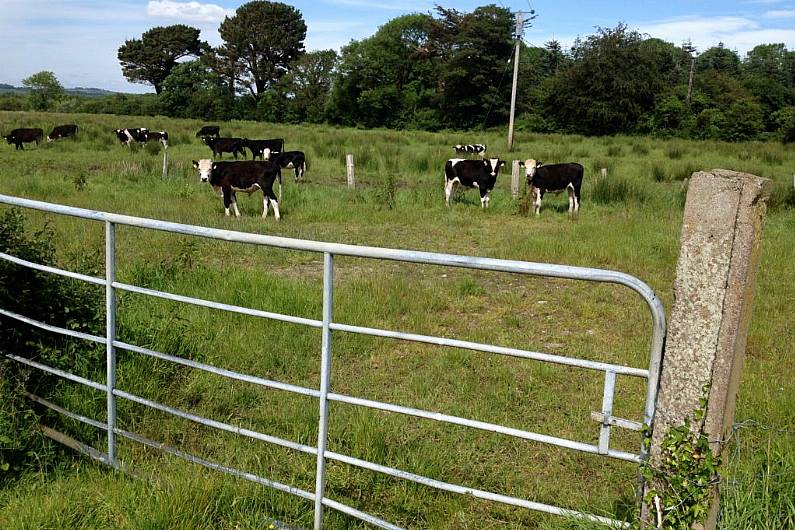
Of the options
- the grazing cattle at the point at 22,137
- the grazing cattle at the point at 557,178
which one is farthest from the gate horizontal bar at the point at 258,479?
the grazing cattle at the point at 22,137

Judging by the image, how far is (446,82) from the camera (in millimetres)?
57438

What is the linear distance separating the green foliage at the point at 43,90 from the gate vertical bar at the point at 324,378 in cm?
7325

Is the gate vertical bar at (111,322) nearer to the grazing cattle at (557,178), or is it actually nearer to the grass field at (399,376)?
the grass field at (399,376)

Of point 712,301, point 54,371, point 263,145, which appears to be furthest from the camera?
point 263,145

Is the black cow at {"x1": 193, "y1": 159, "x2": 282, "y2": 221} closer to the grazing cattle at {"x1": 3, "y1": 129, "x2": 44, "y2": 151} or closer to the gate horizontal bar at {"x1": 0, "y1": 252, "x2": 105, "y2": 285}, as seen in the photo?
the gate horizontal bar at {"x1": 0, "y1": 252, "x2": 105, "y2": 285}

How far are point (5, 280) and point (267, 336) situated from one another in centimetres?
206

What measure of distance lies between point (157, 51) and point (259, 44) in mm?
14900

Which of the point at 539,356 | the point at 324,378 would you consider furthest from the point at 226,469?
the point at 539,356

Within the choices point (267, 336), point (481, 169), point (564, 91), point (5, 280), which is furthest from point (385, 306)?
point (564, 91)

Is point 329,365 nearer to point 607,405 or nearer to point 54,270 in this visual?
point 607,405

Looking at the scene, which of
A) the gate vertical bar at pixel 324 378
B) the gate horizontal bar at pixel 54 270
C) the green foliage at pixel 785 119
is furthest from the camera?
the green foliage at pixel 785 119

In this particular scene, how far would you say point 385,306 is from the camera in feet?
22.0

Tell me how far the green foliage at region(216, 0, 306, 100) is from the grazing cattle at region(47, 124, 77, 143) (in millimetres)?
43582

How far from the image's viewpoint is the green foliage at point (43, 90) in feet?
221
